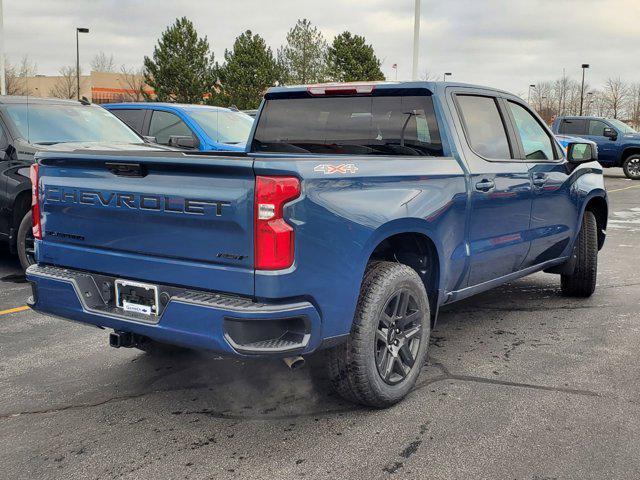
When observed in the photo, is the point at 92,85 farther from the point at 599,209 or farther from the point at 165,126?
the point at 599,209

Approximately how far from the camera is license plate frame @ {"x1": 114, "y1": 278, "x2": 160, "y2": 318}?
3.28 metres

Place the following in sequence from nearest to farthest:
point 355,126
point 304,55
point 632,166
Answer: point 355,126, point 632,166, point 304,55

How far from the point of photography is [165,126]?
10148 mm

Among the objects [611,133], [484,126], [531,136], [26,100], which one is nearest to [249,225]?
A: [484,126]

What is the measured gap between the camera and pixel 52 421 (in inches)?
139

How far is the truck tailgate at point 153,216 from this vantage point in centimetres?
301

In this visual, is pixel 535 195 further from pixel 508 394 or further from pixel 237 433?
pixel 237 433

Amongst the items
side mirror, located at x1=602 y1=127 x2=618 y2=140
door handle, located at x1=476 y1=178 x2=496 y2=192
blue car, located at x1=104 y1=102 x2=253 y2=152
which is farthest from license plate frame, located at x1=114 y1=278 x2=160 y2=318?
side mirror, located at x1=602 y1=127 x2=618 y2=140

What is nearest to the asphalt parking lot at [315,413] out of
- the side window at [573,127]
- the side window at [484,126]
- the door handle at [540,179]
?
the door handle at [540,179]

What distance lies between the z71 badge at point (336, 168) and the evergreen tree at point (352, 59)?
3721 centimetres

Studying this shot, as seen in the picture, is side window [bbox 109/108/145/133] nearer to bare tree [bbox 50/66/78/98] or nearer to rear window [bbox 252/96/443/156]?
rear window [bbox 252/96/443/156]

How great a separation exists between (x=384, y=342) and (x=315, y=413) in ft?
1.76

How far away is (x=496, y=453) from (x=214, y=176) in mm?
1858

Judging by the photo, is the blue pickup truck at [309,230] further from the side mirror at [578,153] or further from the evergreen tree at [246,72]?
the evergreen tree at [246,72]
